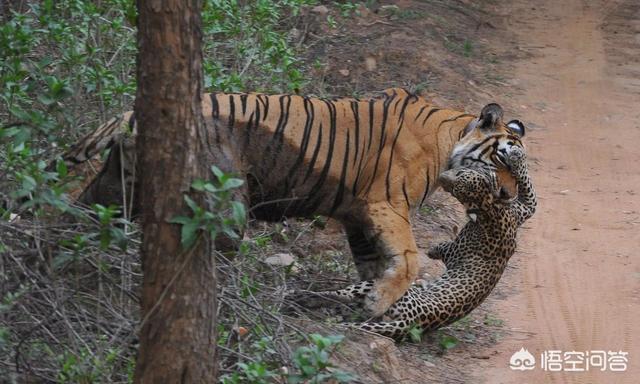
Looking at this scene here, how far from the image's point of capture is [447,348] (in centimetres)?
646

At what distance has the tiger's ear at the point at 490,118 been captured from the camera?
21.7 feet

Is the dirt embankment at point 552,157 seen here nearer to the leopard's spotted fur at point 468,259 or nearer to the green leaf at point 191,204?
the leopard's spotted fur at point 468,259

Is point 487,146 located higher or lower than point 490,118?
lower

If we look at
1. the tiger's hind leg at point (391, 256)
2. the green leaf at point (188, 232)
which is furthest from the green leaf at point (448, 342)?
the green leaf at point (188, 232)

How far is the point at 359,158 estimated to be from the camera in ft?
21.1

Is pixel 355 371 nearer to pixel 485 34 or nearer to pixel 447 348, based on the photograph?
pixel 447 348

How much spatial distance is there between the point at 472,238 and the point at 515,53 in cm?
633

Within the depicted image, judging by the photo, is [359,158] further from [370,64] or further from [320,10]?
[320,10]

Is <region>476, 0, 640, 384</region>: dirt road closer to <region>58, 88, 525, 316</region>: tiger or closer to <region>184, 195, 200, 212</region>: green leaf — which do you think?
<region>58, 88, 525, 316</region>: tiger

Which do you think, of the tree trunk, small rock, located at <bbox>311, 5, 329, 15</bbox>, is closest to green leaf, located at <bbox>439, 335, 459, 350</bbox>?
the tree trunk

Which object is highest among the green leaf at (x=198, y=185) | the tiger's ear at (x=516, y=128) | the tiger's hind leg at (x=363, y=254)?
the tiger's ear at (x=516, y=128)

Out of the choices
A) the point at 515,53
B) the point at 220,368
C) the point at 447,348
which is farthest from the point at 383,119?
the point at 515,53

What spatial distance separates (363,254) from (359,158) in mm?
577

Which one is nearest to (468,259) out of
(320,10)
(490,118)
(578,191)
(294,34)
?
(490,118)
